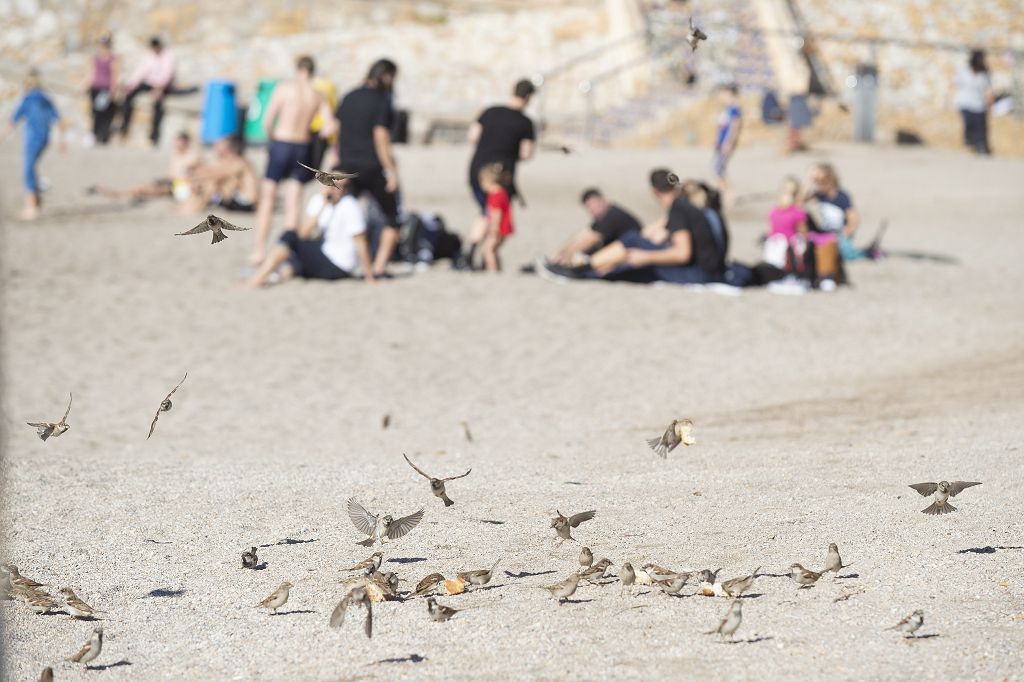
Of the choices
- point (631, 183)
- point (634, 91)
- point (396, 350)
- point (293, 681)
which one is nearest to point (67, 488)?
point (293, 681)

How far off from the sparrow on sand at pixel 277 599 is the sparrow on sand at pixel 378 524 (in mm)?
A: 516

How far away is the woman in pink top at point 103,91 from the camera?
23.7 meters

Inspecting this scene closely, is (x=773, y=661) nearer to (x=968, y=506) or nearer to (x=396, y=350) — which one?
(x=968, y=506)

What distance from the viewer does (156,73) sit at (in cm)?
2433

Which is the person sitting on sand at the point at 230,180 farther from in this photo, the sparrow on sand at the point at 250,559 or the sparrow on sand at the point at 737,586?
the sparrow on sand at the point at 737,586

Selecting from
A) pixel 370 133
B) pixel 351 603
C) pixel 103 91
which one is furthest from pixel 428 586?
pixel 103 91

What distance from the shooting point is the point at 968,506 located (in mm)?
6559

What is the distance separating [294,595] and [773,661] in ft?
5.93

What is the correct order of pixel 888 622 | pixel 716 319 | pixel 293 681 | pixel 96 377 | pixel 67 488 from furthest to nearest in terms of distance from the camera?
pixel 716 319 → pixel 96 377 → pixel 67 488 → pixel 888 622 → pixel 293 681

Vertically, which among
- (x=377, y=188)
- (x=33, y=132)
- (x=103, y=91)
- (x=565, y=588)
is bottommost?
(x=565, y=588)

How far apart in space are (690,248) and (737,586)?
7.93 metres

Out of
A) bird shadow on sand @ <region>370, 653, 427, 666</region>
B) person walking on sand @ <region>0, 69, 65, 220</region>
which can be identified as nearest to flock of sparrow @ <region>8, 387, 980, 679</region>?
bird shadow on sand @ <region>370, 653, 427, 666</region>

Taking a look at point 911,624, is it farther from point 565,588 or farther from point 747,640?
point 565,588

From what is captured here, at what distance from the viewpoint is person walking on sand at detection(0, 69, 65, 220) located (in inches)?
655
